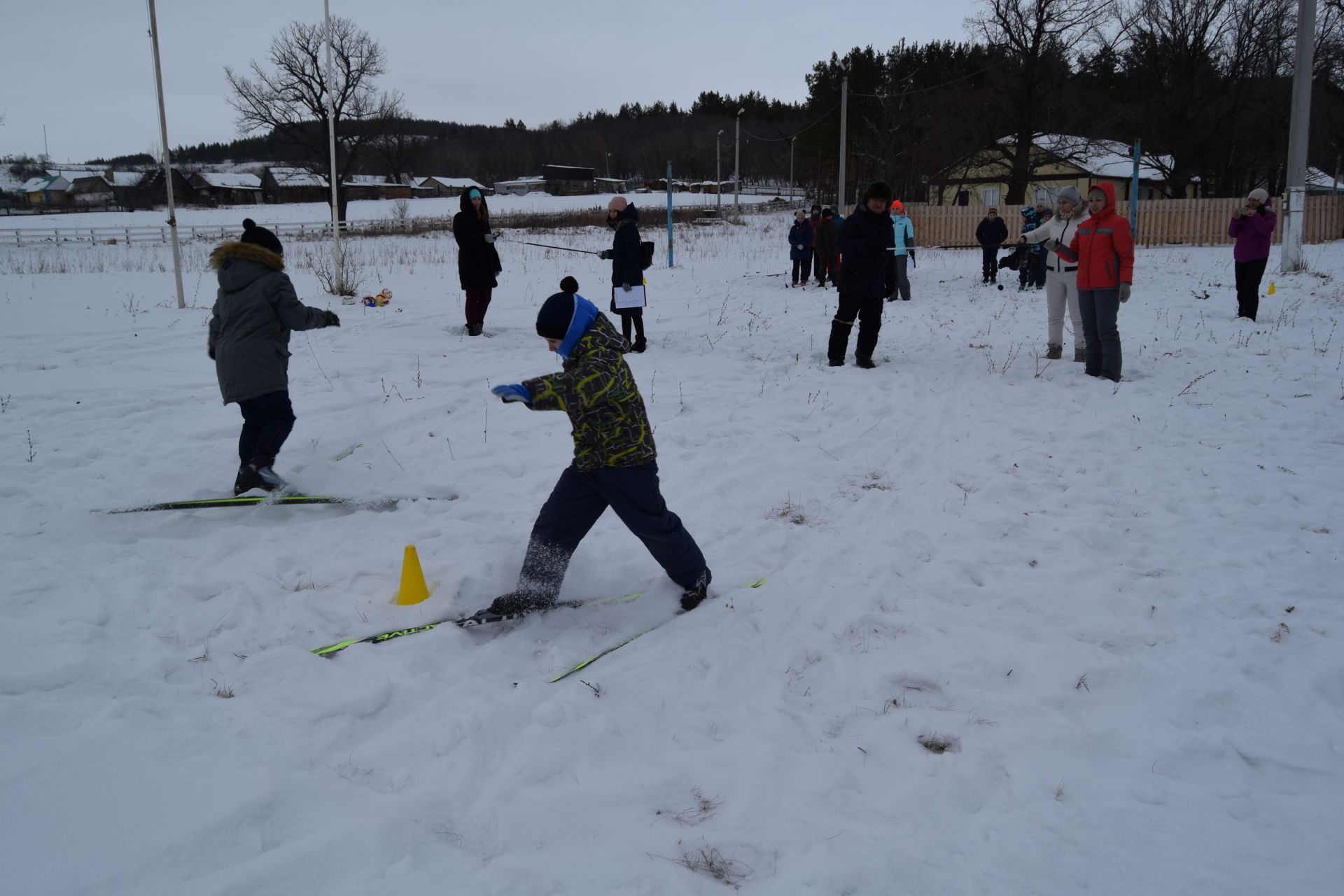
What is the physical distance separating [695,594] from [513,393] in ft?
5.02

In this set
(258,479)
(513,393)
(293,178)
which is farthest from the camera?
(293,178)

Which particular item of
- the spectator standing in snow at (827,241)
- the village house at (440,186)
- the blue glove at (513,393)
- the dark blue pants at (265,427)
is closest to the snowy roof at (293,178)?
the village house at (440,186)

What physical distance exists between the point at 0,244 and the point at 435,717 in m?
38.4

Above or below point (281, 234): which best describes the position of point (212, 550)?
below

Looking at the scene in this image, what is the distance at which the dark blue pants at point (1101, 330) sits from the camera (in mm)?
8195

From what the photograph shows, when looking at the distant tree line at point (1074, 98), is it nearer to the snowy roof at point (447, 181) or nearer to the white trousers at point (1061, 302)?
the white trousers at point (1061, 302)

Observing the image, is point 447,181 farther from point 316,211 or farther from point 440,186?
point 316,211

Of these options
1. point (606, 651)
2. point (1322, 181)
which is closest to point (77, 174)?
point (606, 651)

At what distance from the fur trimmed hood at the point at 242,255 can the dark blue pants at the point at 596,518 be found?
2.81 metres

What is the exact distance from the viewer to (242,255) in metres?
5.39

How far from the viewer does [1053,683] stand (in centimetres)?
359

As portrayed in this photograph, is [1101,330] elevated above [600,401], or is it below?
above

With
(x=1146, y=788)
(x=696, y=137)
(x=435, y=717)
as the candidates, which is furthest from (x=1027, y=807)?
(x=696, y=137)

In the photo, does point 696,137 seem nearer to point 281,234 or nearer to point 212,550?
point 281,234
